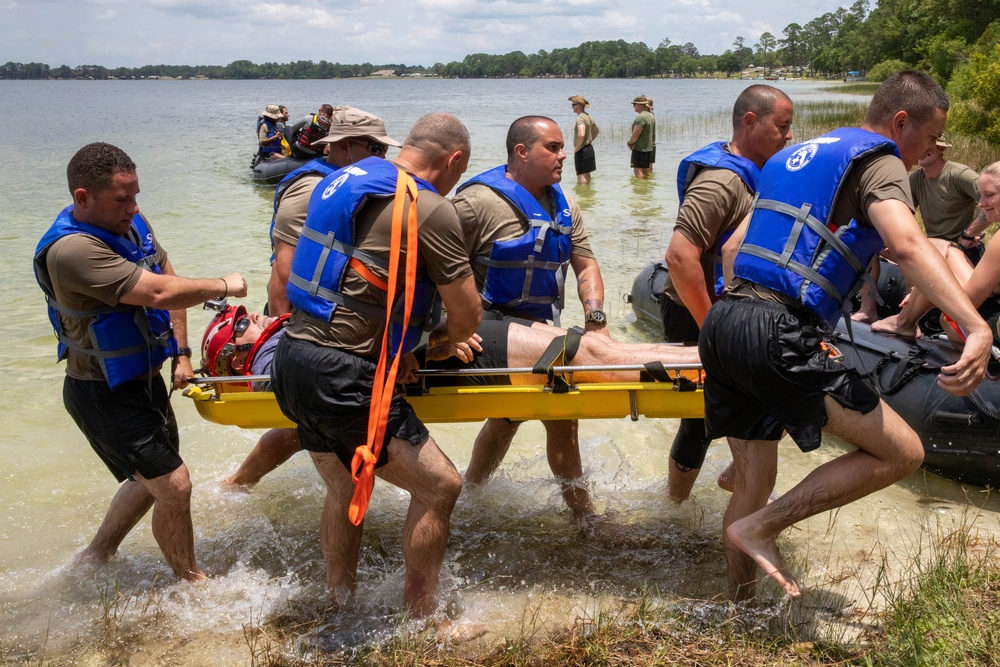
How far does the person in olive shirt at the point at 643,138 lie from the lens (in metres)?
18.0

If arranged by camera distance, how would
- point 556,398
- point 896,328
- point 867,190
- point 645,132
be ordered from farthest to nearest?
point 645,132 < point 896,328 < point 556,398 < point 867,190

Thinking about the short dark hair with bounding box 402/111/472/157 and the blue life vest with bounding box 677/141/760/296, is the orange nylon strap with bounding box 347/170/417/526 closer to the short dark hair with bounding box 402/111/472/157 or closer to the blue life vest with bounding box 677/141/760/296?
the short dark hair with bounding box 402/111/472/157

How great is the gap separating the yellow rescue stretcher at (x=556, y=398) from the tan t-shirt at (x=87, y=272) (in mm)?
599

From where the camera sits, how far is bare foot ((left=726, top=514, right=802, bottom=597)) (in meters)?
3.38

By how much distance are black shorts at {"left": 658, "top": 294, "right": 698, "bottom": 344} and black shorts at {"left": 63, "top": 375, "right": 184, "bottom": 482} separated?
2.62 meters

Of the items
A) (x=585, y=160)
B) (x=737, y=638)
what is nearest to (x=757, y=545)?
(x=737, y=638)

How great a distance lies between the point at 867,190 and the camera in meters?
3.12

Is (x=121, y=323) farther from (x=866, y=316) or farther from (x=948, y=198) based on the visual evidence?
(x=948, y=198)

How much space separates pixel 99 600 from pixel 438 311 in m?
→ 2.24

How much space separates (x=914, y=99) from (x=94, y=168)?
10.7 ft

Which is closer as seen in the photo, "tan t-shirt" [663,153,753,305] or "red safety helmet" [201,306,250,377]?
"tan t-shirt" [663,153,753,305]

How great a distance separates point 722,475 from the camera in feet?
16.8

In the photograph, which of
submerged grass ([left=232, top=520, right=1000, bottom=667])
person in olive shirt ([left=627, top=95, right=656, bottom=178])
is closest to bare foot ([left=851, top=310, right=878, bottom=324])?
submerged grass ([left=232, top=520, right=1000, bottom=667])

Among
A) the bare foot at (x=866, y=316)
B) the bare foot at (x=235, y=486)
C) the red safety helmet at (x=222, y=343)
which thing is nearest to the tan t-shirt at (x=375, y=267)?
the red safety helmet at (x=222, y=343)
